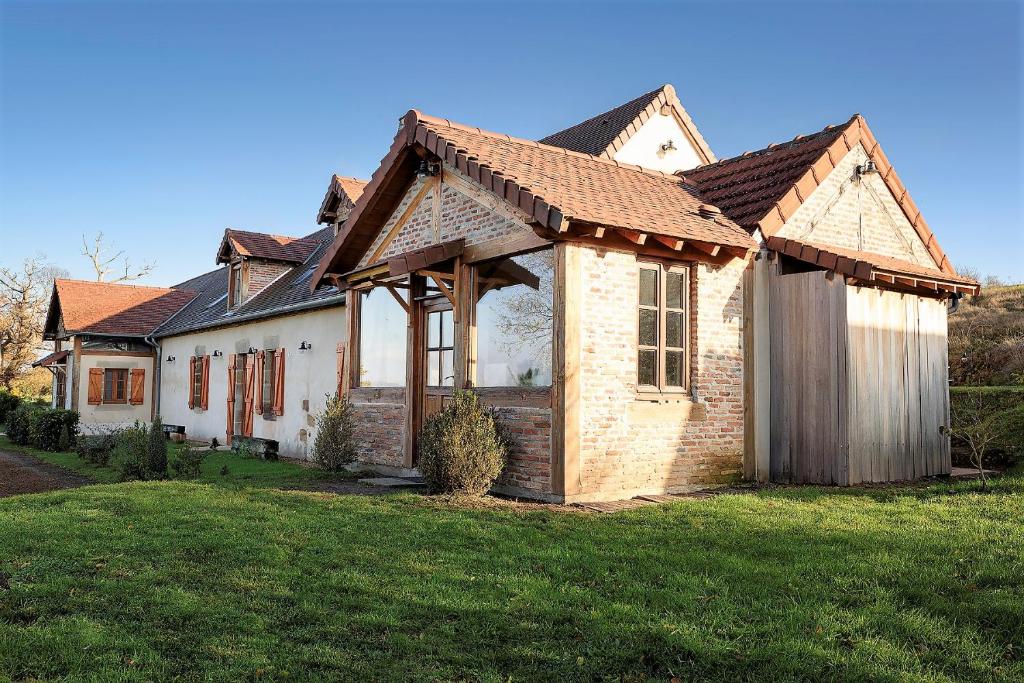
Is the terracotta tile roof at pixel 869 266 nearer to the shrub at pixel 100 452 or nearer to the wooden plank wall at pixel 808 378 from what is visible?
the wooden plank wall at pixel 808 378

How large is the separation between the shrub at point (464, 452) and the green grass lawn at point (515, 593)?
89cm

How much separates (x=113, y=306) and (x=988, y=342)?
86.2ft

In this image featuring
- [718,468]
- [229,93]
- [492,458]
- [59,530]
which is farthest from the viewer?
[229,93]

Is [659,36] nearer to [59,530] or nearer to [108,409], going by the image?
[59,530]

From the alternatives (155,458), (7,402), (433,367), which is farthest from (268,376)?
(7,402)

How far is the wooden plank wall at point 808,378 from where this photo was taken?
10195 mm

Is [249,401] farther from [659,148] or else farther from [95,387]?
[659,148]

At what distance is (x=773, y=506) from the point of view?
8.35m

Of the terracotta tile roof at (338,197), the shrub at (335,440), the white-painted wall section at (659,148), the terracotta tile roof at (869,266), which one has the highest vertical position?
the white-painted wall section at (659,148)

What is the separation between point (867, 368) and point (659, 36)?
521cm

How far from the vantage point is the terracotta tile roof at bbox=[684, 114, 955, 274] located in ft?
35.9

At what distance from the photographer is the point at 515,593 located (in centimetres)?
523

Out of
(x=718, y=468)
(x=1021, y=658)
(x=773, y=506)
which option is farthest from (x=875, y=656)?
(x=718, y=468)

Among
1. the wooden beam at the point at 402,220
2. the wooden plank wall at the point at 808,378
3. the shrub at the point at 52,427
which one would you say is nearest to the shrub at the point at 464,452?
the wooden beam at the point at 402,220
